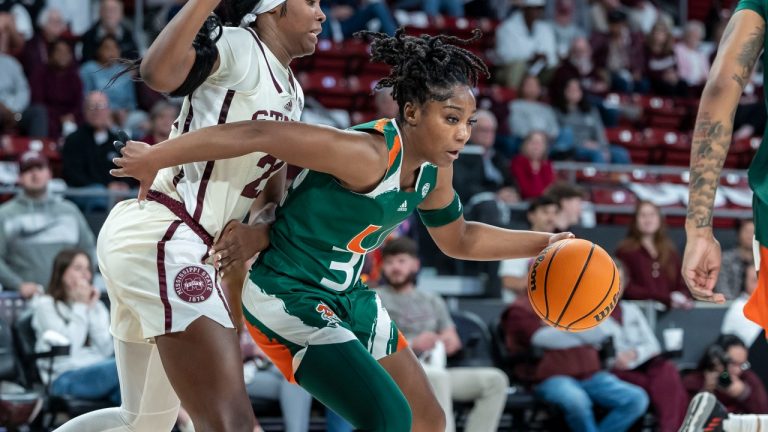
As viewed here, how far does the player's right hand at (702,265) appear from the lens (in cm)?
300

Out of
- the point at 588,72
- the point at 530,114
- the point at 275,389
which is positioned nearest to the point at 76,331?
the point at 275,389

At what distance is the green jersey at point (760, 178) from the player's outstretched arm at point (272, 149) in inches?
44.0

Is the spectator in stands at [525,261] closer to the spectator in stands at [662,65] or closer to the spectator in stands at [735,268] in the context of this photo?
the spectator in stands at [735,268]

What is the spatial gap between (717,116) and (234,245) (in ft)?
4.82

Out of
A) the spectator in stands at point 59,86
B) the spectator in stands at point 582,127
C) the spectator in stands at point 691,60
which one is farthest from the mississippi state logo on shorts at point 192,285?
the spectator in stands at point 691,60

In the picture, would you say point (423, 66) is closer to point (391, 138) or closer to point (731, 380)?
point (391, 138)

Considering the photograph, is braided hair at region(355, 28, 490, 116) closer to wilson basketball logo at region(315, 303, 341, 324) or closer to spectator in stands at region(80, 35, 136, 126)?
wilson basketball logo at region(315, 303, 341, 324)

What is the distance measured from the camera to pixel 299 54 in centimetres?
384

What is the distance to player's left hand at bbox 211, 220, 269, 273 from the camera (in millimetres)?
3533

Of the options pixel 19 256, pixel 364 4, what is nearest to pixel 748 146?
pixel 364 4

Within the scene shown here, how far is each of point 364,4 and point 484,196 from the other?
15.9 ft

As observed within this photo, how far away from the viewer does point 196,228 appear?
3566mm

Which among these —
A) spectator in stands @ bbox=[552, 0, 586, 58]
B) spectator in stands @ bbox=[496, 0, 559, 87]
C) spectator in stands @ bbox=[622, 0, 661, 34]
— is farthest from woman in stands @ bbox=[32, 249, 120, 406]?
spectator in stands @ bbox=[622, 0, 661, 34]

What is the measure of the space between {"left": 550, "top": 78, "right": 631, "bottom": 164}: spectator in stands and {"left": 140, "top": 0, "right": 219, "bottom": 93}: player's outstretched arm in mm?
8366
